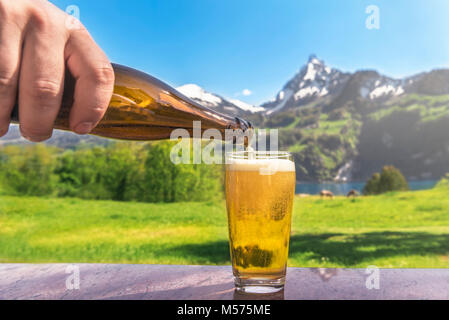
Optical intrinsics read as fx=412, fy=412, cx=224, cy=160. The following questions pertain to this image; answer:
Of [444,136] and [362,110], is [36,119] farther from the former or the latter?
[362,110]

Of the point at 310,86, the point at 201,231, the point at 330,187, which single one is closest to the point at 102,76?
the point at 201,231

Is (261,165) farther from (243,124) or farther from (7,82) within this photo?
(7,82)

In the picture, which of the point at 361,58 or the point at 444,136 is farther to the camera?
the point at 444,136

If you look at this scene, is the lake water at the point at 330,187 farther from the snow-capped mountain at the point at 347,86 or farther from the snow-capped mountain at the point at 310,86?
the snow-capped mountain at the point at 310,86

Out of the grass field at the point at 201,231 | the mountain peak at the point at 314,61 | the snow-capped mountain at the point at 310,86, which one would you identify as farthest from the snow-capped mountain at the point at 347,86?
the grass field at the point at 201,231

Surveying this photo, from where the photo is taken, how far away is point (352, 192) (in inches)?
950

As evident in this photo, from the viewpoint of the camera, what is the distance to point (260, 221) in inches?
44.8

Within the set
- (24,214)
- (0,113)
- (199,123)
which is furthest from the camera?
(24,214)

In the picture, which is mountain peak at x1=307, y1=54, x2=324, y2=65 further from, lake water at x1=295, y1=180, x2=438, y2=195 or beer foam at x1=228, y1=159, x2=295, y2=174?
beer foam at x1=228, y1=159, x2=295, y2=174

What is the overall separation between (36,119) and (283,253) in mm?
757

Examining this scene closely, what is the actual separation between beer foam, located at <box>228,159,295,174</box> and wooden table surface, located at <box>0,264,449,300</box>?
0.33 meters

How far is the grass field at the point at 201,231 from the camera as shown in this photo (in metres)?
14.1

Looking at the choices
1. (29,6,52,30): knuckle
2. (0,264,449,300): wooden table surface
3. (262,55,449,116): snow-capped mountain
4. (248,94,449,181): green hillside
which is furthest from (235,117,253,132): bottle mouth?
(262,55,449,116): snow-capped mountain

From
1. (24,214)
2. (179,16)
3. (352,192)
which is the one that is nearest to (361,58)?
(179,16)
